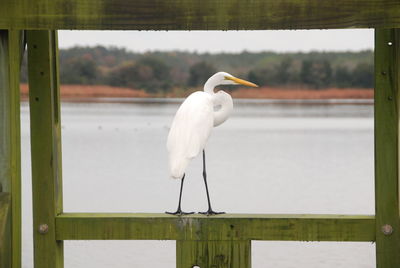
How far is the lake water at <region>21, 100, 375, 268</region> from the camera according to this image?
8.50 metres

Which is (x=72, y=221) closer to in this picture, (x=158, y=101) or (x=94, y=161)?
(x=94, y=161)

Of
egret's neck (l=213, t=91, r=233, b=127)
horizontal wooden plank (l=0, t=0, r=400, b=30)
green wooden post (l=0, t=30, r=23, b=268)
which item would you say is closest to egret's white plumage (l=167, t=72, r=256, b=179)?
egret's neck (l=213, t=91, r=233, b=127)

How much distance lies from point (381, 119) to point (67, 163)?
1368 centimetres

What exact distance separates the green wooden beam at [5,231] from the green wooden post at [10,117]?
30mm

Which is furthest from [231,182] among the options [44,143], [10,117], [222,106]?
[10,117]

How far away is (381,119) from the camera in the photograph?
4262mm

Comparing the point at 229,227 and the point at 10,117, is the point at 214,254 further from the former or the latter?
the point at 10,117

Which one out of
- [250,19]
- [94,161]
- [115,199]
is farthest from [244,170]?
[250,19]

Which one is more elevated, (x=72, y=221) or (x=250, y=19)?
(x=250, y=19)

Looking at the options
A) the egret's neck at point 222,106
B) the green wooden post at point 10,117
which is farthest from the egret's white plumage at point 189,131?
the green wooden post at point 10,117

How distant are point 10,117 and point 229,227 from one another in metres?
1.16

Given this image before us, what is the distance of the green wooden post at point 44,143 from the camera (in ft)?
14.1

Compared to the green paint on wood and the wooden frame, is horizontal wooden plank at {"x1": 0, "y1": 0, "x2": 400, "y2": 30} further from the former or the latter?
the green paint on wood

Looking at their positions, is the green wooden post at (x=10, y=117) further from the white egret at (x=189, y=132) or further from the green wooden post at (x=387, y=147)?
the green wooden post at (x=387, y=147)
